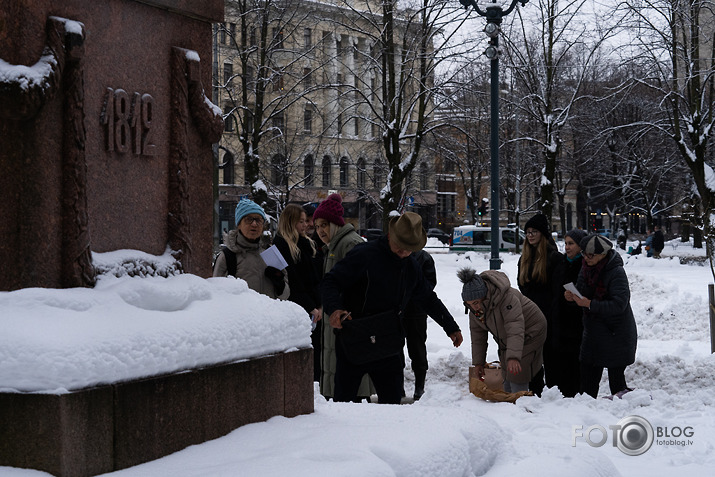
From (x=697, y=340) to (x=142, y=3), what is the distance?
35.9ft

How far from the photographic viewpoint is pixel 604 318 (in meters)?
7.68

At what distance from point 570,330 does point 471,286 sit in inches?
57.9

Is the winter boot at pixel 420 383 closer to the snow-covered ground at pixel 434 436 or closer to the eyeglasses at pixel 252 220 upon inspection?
the snow-covered ground at pixel 434 436

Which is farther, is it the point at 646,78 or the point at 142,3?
the point at 646,78

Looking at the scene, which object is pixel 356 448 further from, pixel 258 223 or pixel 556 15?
pixel 556 15

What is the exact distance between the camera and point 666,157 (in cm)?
5116

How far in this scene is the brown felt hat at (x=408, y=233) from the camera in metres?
5.94

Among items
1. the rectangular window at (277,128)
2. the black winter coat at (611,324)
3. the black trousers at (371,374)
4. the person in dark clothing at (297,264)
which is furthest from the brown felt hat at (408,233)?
the rectangular window at (277,128)

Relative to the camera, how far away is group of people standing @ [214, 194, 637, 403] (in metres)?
6.05

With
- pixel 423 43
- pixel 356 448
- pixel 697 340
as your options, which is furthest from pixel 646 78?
pixel 356 448

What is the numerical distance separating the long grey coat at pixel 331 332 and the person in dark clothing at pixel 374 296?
968 mm

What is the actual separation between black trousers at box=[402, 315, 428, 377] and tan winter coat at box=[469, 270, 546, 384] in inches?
58.9

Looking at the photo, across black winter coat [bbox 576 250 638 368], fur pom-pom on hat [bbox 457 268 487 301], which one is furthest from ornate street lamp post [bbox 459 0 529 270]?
fur pom-pom on hat [bbox 457 268 487 301]

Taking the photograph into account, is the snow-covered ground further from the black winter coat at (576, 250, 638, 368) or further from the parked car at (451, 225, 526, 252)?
the parked car at (451, 225, 526, 252)
